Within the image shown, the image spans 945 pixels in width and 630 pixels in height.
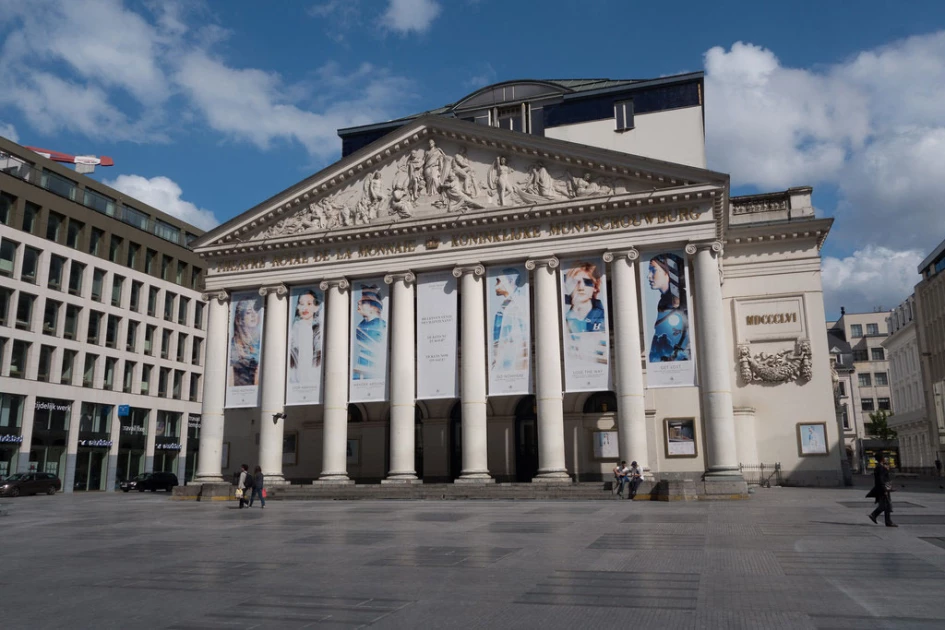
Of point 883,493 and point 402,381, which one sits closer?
point 883,493

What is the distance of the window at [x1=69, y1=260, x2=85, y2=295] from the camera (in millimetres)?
52625

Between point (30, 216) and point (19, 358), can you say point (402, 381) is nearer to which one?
point (19, 358)

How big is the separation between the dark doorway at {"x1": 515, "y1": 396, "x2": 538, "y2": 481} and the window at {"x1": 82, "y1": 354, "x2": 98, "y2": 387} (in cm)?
3221

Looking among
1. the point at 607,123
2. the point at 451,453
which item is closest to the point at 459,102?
the point at 607,123

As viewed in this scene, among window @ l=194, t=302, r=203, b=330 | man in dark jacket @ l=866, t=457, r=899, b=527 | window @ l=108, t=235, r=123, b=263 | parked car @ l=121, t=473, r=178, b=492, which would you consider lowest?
parked car @ l=121, t=473, r=178, b=492

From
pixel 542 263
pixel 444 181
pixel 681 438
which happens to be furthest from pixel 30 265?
pixel 681 438

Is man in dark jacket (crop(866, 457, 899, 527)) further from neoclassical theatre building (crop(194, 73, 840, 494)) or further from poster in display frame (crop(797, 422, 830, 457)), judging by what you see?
poster in display frame (crop(797, 422, 830, 457))

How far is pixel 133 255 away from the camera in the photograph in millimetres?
58562

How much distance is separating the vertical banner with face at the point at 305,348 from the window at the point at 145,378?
26274 mm

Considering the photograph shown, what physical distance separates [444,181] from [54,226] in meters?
30.3

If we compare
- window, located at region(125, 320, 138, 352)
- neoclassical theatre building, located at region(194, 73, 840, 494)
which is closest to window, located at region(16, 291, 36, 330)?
window, located at region(125, 320, 138, 352)

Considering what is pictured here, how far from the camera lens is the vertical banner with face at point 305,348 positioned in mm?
37406

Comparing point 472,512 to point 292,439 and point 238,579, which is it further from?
point 292,439

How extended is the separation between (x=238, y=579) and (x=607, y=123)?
36.5m
